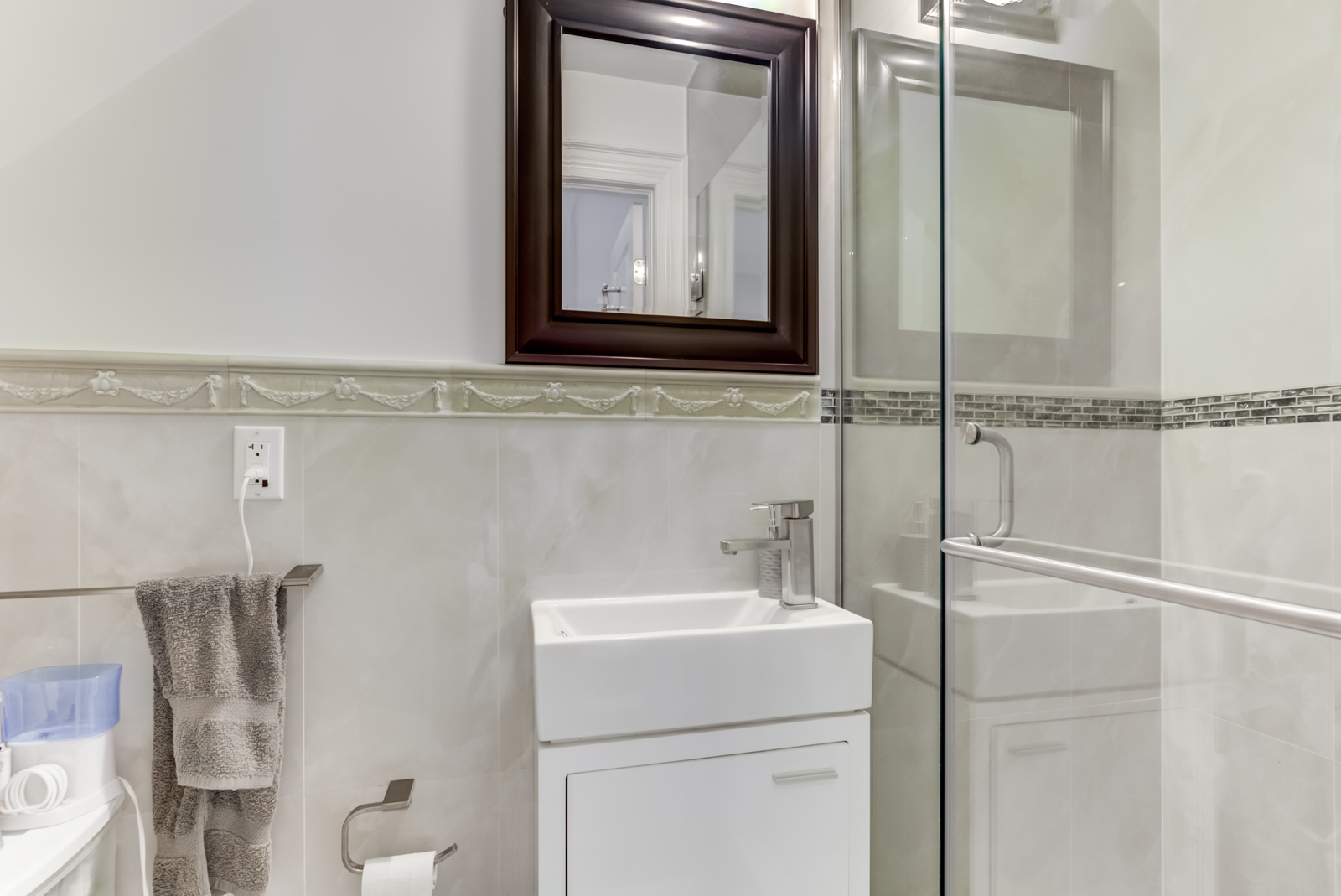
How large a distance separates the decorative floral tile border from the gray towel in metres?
0.31

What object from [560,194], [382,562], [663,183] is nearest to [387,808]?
[382,562]

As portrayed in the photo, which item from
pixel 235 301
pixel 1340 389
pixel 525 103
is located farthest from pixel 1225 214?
pixel 235 301

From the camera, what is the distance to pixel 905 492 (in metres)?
1.14

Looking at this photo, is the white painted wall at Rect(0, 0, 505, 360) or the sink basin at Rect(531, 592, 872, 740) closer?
the sink basin at Rect(531, 592, 872, 740)

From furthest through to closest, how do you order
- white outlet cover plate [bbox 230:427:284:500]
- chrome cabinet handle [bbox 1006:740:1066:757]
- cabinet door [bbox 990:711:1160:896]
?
1. white outlet cover plate [bbox 230:427:284:500]
2. chrome cabinet handle [bbox 1006:740:1066:757]
3. cabinet door [bbox 990:711:1160:896]

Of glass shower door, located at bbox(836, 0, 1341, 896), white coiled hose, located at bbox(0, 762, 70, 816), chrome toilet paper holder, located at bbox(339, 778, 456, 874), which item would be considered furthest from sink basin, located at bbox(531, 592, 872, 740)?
white coiled hose, located at bbox(0, 762, 70, 816)

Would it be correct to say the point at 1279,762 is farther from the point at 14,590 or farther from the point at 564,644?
the point at 14,590

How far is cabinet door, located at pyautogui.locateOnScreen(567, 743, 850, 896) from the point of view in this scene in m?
0.95

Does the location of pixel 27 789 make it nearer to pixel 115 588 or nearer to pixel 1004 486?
pixel 115 588

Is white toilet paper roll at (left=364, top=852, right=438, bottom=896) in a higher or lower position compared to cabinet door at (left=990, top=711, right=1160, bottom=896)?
lower

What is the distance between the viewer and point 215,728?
1.00m

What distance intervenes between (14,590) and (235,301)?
566 mm

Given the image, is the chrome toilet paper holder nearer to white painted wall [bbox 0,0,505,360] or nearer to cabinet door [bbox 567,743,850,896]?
cabinet door [bbox 567,743,850,896]

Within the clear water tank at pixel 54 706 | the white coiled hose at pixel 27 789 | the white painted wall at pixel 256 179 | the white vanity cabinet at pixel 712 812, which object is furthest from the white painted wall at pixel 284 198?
the white vanity cabinet at pixel 712 812
